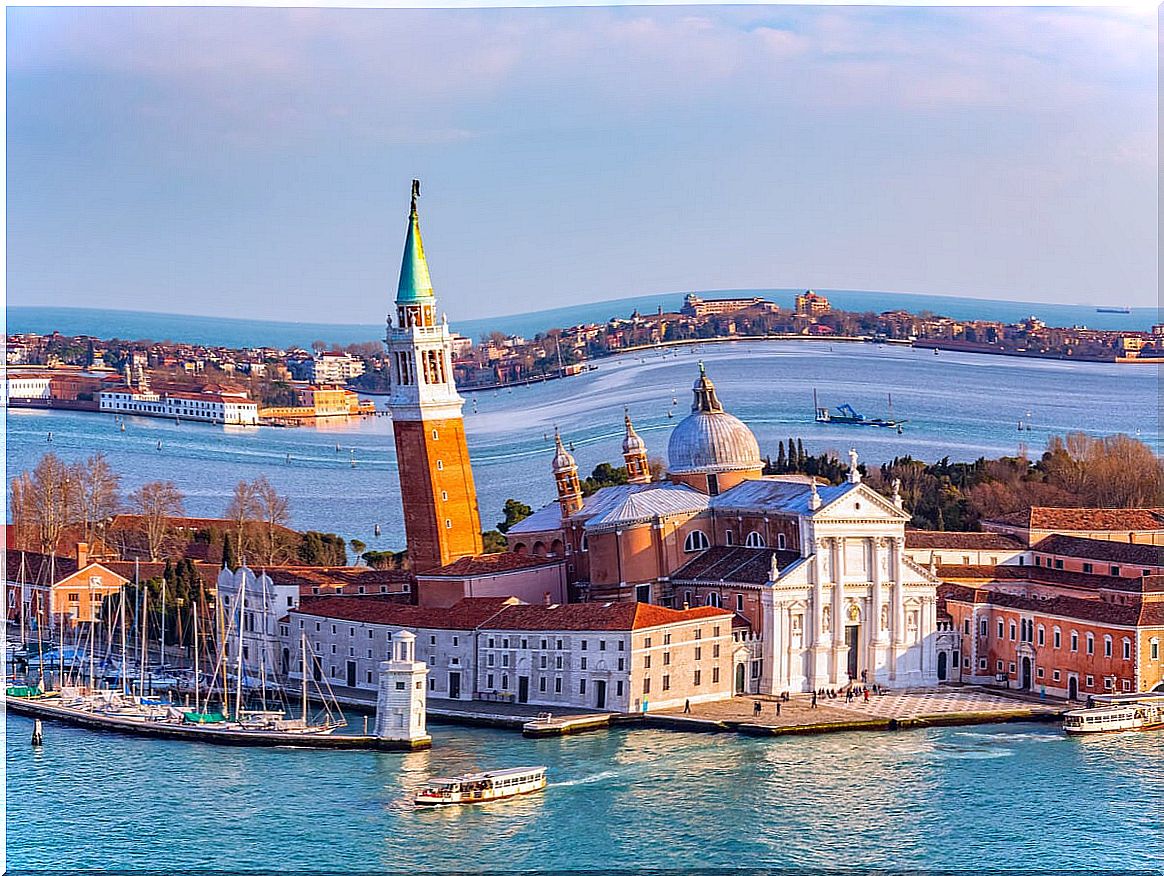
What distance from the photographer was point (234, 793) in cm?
1661

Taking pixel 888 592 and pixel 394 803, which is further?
pixel 888 592

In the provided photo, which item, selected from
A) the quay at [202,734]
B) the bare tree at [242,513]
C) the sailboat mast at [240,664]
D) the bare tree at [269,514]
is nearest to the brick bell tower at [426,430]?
the sailboat mast at [240,664]

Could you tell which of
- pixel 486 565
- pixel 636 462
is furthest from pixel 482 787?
pixel 636 462

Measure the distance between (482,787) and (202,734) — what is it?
313 cm

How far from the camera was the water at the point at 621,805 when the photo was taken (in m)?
15.1

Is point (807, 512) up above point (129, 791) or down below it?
above

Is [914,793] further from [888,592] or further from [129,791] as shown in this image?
[129,791]

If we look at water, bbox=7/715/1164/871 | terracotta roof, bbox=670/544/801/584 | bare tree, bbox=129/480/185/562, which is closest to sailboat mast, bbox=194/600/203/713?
water, bbox=7/715/1164/871

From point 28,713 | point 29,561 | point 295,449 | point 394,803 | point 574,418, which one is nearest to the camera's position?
Result: point 394,803

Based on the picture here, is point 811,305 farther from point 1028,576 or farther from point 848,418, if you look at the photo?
point 1028,576

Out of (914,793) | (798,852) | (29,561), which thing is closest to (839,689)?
(914,793)

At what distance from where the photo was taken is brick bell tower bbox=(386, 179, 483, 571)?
70.5 feet

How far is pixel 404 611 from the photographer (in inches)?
798

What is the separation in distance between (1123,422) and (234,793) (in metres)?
25.4
